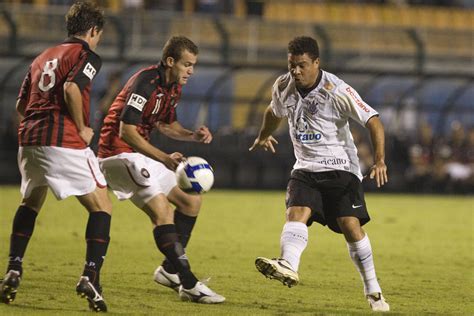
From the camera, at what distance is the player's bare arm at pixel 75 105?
664 centimetres

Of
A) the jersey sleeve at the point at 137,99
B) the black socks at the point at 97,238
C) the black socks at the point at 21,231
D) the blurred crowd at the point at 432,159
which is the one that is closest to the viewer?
the black socks at the point at 97,238

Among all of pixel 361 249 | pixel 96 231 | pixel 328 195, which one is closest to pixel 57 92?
pixel 96 231

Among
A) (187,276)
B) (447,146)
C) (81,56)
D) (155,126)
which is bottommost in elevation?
(447,146)

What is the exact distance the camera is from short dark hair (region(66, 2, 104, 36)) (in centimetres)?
683

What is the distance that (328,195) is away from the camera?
731 cm

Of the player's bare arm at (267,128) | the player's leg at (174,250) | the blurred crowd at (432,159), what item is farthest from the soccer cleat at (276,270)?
the blurred crowd at (432,159)

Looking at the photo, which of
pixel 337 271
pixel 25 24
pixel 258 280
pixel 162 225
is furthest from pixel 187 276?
pixel 25 24

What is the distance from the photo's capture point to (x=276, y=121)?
7.77 m

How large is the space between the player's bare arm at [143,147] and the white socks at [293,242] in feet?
2.83

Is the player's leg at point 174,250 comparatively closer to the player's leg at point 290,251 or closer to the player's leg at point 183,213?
the player's leg at point 183,213

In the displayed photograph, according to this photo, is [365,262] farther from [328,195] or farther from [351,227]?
[328,195]

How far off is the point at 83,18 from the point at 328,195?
2.03m

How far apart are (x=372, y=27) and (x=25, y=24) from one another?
7691 mm

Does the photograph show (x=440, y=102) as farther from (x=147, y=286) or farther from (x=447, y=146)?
(x=147, y=286)
